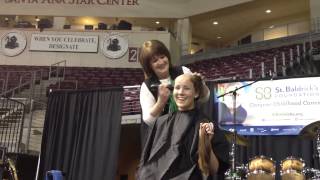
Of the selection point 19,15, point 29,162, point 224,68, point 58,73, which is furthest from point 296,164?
point 19,15

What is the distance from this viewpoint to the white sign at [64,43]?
46.3ft

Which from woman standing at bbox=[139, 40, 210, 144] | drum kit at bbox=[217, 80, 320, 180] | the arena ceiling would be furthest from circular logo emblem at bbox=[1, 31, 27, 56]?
woman standing at bbox=[139, 40, 210, 144]

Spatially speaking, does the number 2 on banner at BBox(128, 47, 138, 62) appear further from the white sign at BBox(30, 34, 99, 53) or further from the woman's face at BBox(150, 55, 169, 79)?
the woman's face at BBox(150, 55, 169, 79)

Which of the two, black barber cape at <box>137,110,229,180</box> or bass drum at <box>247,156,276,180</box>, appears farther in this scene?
bass drum at <box>247,156,276,180</box>

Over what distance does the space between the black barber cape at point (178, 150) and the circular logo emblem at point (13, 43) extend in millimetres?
13578

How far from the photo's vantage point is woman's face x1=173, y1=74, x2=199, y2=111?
1565mm

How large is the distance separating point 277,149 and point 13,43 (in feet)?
37.8

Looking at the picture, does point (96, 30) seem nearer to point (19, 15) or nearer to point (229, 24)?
point (19, 15)

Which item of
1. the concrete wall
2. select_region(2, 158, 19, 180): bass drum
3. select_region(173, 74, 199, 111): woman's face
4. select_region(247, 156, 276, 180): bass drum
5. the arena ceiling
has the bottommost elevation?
select_region(2, 158, 19, 180): bass drum

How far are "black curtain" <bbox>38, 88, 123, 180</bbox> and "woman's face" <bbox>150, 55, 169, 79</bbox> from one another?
423 centimetres

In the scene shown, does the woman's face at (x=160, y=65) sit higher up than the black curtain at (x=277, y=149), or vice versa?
the woman's face at (x=160, y=65)

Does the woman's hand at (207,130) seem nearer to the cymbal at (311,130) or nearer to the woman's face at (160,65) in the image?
the woman's face at (160,65)

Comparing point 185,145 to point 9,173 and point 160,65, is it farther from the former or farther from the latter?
point 9,173

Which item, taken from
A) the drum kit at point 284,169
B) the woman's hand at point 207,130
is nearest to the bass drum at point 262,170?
the drum kit at point 284,169
